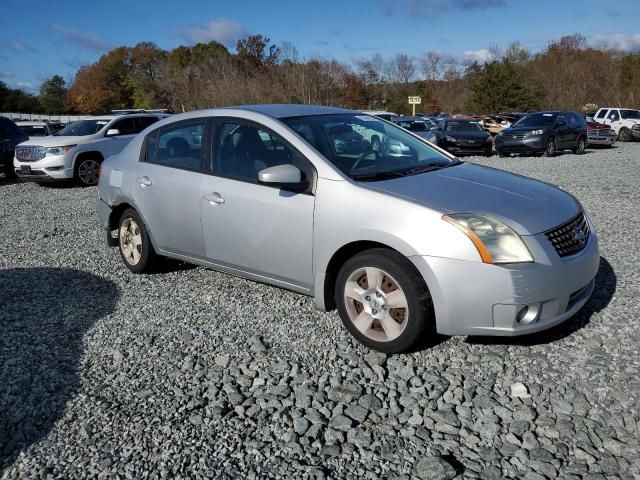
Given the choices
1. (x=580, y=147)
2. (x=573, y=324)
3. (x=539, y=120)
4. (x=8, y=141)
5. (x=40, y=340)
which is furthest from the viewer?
(x=580, y=147)

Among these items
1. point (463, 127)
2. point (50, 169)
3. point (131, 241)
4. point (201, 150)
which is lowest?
point (50, 169)

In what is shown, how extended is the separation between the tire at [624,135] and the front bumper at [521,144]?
11.8 m

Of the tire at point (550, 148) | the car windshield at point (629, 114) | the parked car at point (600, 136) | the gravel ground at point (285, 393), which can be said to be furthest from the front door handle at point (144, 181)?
the car windshield at point (629, 114)

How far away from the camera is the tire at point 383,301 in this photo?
3645mm

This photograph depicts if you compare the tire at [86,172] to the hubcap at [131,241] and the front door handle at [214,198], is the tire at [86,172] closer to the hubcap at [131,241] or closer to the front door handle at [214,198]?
the hubcap at [131,241]

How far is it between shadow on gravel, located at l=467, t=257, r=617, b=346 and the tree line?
34.0m

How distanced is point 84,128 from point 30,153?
1468mm

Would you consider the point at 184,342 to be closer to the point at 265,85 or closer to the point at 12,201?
the point at 12,201

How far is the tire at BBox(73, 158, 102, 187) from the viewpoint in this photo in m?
13.8

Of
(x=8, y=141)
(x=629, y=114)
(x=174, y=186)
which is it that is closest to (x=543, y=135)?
(x=629, y=114)

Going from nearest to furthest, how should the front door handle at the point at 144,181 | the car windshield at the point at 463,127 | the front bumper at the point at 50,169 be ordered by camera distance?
the front door handle at the point at 144,181 → the front bumper at the point at 50,169 → the car windshield at the point at 463,127

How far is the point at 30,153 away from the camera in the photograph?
13734mm

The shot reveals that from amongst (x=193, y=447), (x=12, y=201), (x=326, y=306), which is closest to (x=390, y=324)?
(x=326, y=306)

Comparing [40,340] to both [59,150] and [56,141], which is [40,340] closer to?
[59,150]
